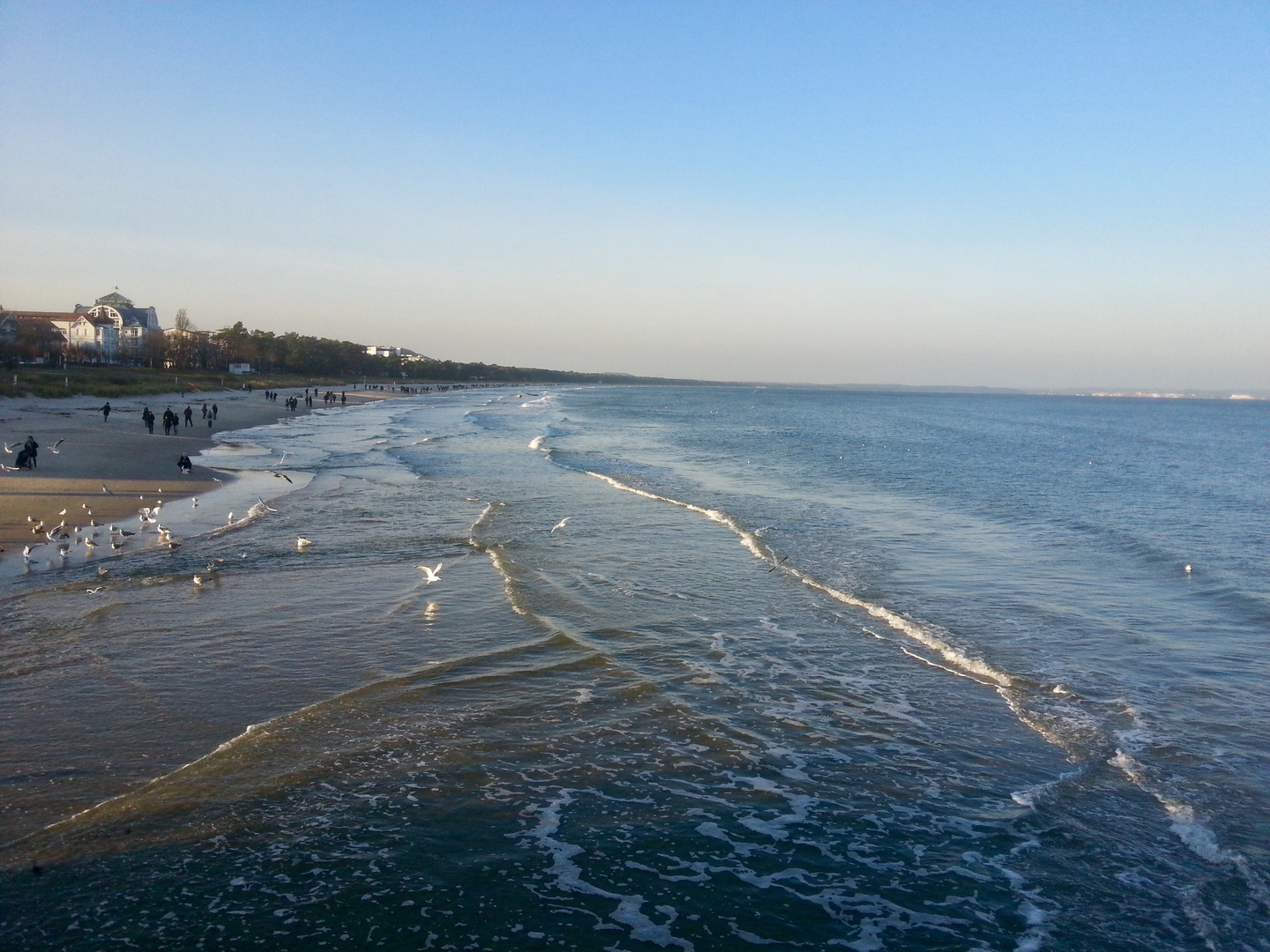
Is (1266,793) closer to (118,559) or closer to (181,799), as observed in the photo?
(181,799)

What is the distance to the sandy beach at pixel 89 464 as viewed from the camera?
62.1 ft

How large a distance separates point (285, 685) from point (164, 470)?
2095 centimetres

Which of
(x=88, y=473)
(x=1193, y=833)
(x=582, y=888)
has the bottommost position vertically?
(x=582, y=888)

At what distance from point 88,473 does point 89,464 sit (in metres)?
2.30

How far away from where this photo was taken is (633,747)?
8172mm

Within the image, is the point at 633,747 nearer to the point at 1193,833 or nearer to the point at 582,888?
the point at 582,888

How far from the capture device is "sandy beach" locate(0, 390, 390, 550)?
18.9 metres

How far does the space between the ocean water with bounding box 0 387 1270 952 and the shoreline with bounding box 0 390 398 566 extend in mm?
2603

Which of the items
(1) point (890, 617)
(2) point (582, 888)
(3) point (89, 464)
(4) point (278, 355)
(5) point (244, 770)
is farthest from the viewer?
(4) point (278, 355)

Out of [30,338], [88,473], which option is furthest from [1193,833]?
[30,338]

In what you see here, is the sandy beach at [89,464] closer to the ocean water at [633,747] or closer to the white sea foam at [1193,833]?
the ocean water at [633,747]

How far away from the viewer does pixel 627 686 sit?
9688mm

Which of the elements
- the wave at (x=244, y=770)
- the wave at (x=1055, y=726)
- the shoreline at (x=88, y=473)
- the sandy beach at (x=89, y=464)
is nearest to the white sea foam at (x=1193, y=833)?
the wave at (x=1055, y=726)

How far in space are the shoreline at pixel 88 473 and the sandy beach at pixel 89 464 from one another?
2 centimetres
